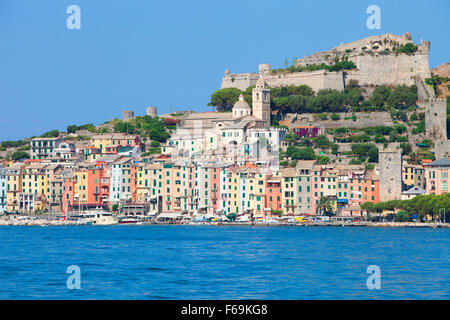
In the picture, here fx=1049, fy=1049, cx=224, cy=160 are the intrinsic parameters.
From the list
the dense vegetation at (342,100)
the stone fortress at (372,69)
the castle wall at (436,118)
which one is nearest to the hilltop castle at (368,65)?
the stone fortress at (372,69)

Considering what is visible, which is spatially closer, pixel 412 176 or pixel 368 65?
pixel 412 176

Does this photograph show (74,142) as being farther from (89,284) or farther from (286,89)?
(89,284)

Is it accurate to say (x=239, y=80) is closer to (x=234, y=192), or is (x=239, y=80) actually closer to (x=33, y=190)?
(x=234, y=192)

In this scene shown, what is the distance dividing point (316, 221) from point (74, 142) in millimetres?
31580

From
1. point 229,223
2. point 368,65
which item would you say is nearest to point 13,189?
point 229,223

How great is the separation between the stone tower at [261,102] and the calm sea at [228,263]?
75.2ft

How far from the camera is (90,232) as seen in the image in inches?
2721

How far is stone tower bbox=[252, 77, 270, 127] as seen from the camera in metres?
89.6

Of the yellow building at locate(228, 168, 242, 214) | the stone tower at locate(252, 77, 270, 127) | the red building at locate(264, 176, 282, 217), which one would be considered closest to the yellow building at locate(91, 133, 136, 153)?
the stone tower at locate(252, 77, 270, 127)

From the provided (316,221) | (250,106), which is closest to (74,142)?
(250,106)

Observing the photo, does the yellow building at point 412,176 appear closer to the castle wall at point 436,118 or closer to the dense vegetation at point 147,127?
the castle wall at point 436,118

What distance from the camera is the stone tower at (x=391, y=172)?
2908 inches

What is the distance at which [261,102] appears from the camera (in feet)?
294

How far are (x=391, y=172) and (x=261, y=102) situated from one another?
737 inches
